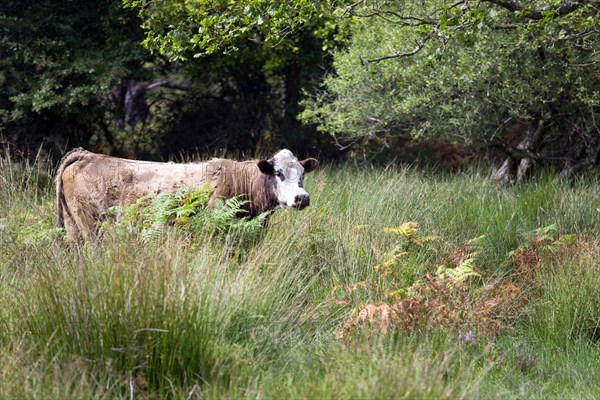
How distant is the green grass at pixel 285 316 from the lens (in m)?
4.96

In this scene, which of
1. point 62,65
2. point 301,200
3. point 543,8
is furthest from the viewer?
point 62,65

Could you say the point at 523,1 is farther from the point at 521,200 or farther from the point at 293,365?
the point at 293,365

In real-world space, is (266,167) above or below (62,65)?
below

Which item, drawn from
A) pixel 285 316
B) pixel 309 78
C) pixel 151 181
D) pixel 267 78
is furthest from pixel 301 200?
pixel 267 78

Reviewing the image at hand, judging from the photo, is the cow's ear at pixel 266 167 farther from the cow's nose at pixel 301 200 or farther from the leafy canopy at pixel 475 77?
the leafy canopy at pixel 475 77

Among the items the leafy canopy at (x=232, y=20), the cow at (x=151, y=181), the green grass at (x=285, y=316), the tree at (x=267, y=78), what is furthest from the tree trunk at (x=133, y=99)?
the leafy canopy at (x=232, y=20)

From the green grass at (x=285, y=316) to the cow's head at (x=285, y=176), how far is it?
262 millimetres

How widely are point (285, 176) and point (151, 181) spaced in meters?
1.40

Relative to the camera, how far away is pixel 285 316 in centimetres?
621

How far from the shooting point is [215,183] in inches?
341

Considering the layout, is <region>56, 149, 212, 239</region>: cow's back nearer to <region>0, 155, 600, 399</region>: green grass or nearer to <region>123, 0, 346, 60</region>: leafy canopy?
<region>0, 155, 600, 399</region>: green grass

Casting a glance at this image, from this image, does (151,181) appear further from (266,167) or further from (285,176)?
(285,176)

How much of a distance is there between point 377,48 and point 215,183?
5.14m

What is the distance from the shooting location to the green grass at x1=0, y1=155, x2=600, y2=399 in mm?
4965
